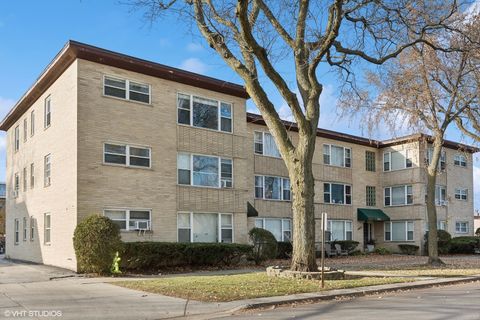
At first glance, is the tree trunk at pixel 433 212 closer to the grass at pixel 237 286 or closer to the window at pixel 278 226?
the grass at pixel 237 286

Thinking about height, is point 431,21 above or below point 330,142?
above

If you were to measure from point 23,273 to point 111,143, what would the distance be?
5.86m

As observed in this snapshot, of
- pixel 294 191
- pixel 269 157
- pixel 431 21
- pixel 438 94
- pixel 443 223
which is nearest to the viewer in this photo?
pixel 294 191

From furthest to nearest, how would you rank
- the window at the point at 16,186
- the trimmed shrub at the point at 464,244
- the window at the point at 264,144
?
1. the trimmed shrub at the point at 464,244
2. the window at the point at 264,144
3. the window at the point at 16,186

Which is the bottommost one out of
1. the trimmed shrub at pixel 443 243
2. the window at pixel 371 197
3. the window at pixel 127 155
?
the trimmed shrub at pixel 443 243

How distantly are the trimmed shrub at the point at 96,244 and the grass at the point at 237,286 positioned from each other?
2.80 m

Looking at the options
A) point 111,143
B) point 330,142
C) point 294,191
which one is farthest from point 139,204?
point 330,142

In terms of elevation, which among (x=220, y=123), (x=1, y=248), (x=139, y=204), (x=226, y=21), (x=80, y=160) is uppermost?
(x=226, y=21)

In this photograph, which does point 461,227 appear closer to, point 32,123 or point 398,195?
point 398,195

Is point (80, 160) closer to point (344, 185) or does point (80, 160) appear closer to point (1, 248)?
point (344, 185)

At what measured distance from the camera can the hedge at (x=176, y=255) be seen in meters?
19.5

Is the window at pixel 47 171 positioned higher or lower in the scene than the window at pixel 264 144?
lower

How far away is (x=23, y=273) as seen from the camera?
1881 centimetres

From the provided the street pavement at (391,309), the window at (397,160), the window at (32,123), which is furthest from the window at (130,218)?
the window at (397,160)
